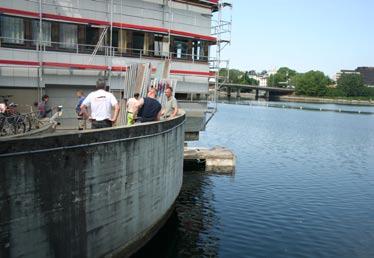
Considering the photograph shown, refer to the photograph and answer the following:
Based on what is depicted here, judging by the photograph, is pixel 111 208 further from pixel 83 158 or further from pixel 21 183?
pixel 21 183

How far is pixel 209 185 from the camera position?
24219 mm

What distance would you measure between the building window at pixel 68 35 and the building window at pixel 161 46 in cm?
518

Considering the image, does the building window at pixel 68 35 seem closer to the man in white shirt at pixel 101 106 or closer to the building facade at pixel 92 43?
the building facade at pixel 92 43

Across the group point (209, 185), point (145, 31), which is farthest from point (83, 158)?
point (145, 31)

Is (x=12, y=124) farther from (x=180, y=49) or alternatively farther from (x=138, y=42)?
(x=180, y=49)

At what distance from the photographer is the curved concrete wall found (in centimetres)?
788

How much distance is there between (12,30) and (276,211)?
14246 millimetres

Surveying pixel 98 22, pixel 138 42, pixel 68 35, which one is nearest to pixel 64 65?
pixel 68 35

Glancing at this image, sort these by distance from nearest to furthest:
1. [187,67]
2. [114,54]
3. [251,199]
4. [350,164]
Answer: [251,199], [114,54], [187,67], [350,164]

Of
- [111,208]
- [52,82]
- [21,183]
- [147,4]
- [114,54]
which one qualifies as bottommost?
[111,208]

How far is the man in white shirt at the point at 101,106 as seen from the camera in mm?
11711

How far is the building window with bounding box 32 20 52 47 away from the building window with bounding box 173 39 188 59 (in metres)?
7.92

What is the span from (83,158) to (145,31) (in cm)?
1722

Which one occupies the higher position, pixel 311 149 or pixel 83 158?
pixel 83 158
